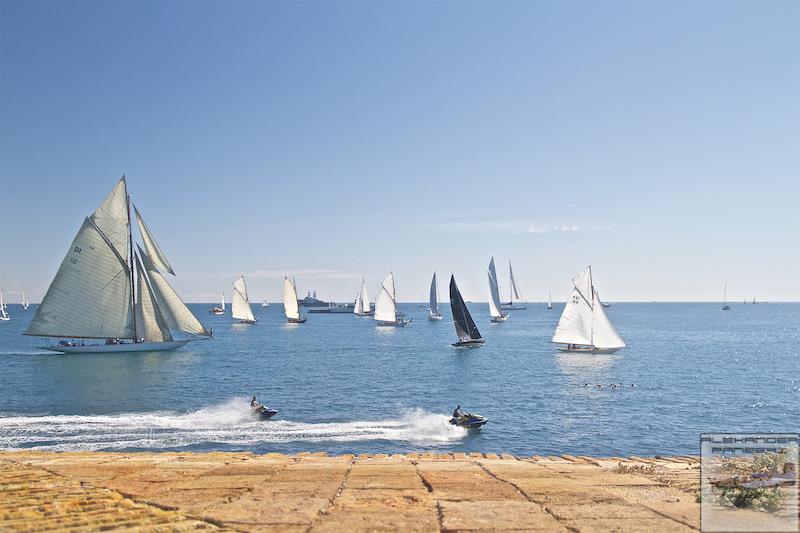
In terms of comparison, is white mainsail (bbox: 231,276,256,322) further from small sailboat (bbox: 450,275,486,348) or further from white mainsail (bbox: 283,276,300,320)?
small sailboat (bbox: 450,275,486,348)

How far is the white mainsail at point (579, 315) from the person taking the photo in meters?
83.8

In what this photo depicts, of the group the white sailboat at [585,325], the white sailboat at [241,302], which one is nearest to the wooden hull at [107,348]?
the white sailboat at [585,325]

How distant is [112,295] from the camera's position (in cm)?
8181

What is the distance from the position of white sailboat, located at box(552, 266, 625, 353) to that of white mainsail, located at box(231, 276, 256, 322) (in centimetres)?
12063

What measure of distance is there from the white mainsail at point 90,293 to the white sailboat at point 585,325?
6830 centimetres

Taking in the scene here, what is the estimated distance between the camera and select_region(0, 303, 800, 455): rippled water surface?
3584 centimetres

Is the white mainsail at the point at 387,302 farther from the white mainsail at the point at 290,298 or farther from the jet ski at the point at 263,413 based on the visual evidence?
the jet ski at the point at 263,413

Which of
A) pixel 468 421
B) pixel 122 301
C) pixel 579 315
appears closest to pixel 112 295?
pixel 122 301

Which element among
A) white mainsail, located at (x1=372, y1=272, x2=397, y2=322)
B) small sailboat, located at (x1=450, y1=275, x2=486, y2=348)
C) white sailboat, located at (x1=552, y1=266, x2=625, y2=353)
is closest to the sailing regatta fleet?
white sailboat, located at (x1=552, y1=266, x2=625, y2=353)

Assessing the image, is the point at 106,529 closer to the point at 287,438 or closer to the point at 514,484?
the point at 514,484

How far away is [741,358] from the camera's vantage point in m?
88.3

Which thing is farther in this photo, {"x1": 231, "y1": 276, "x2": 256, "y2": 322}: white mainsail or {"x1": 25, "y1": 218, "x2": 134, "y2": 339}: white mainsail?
{"x1": 231, "y1": 276, "x2": 256, "y2": 322}: white mainsail

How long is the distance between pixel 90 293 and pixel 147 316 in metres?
9.30

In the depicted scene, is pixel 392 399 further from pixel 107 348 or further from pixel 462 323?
pixel 107 348
